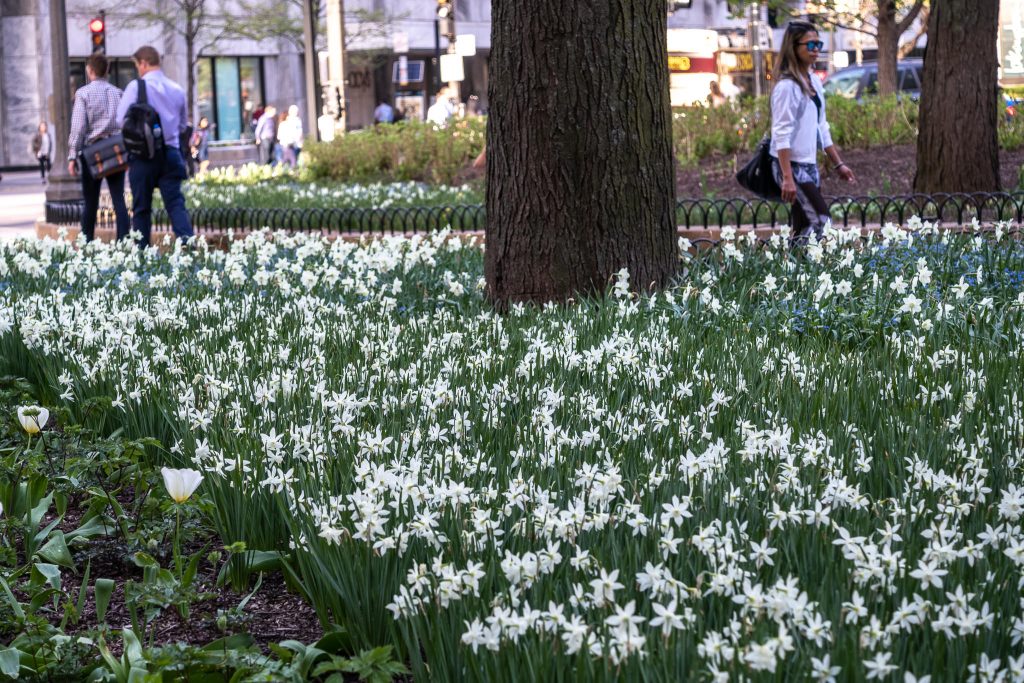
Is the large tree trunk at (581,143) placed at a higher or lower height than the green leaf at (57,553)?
higher

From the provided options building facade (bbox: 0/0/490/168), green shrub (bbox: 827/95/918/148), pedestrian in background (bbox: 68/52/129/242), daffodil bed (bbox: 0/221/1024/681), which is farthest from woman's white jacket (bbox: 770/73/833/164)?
building facade (bbox: 0/0/490/168)

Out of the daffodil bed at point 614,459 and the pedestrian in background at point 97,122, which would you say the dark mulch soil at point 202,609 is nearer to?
the daffodil bed at point 614,459

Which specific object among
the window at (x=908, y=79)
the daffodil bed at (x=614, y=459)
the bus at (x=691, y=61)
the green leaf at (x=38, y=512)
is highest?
the bus at (x=691, y=61)

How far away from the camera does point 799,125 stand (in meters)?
8.60

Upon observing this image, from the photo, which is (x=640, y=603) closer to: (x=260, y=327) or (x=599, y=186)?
A: (x=260, y=327)

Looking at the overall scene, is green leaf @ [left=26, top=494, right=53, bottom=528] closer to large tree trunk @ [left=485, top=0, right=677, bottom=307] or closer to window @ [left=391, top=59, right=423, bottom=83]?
large tree trunk @ [left=485, top=0, right=677, bottom=307]

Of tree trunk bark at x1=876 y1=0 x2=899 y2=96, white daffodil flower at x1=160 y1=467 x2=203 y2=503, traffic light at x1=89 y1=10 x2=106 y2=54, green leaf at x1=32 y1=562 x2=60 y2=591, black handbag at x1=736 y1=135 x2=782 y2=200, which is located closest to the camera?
white daffodil flower at x1=160 y1=467 x2=203 y2=503

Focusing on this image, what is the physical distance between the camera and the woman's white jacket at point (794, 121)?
335 inches

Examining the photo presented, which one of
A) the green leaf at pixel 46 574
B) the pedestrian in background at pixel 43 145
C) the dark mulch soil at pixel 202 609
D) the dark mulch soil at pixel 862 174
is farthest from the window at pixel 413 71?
the green leaf at pixel 46 574

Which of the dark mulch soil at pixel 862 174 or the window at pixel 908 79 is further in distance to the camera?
the window at pixel 908 79

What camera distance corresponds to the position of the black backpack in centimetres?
1139

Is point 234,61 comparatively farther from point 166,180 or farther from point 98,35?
point 166,180

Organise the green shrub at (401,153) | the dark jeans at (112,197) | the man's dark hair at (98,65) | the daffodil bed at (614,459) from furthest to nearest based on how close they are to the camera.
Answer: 1. the green shrub at (401,153)
2. the man's dark hair at (98,65)
3. the dark jeans at (112,197)
4. the daffodil bed at (614,459)

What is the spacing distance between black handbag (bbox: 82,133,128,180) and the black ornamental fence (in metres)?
1.56
